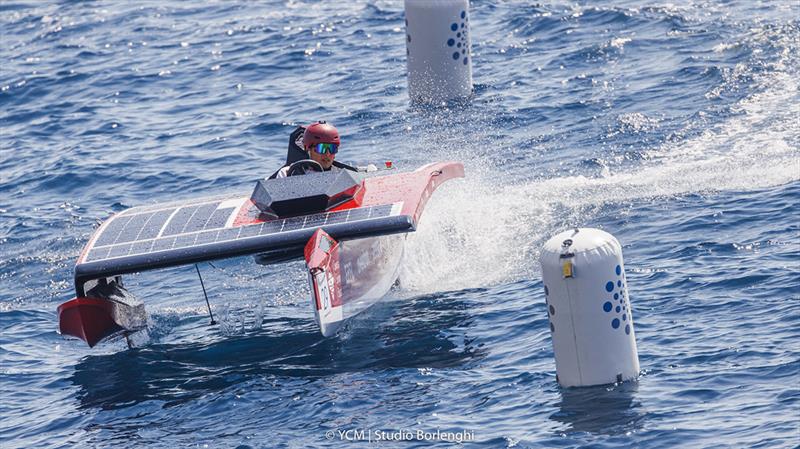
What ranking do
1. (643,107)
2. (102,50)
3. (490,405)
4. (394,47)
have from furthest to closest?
(102,50) < (394,47) < (643,107) < (490,405)

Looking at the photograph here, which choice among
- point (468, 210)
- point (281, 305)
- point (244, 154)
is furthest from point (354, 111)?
point (281, 305)

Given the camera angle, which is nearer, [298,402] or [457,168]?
[298,402]

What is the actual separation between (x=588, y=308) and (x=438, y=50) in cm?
1148

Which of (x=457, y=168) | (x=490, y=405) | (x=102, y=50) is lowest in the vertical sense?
(x=490, y=405)

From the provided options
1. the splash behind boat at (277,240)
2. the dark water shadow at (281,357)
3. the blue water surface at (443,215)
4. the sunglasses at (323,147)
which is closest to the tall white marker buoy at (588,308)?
the blue water surface at (443,215)

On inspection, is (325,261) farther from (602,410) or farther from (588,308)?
(602,410)

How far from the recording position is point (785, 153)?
55.1ft

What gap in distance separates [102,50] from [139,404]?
→ 17.2 meters

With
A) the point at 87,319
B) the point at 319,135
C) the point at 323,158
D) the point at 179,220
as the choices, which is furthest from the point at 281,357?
the point at 319,135

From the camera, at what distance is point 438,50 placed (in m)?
21.2

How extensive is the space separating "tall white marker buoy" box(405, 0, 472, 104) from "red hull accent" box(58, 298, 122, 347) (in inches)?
373

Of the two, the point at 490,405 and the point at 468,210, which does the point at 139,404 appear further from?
the point at 468,210

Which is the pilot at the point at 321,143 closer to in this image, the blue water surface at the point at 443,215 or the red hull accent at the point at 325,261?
the blue water surface at the point at 443,215

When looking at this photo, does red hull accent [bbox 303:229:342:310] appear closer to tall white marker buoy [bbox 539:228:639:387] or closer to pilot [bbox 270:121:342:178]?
pilot [bbox 270:121:342:178]
